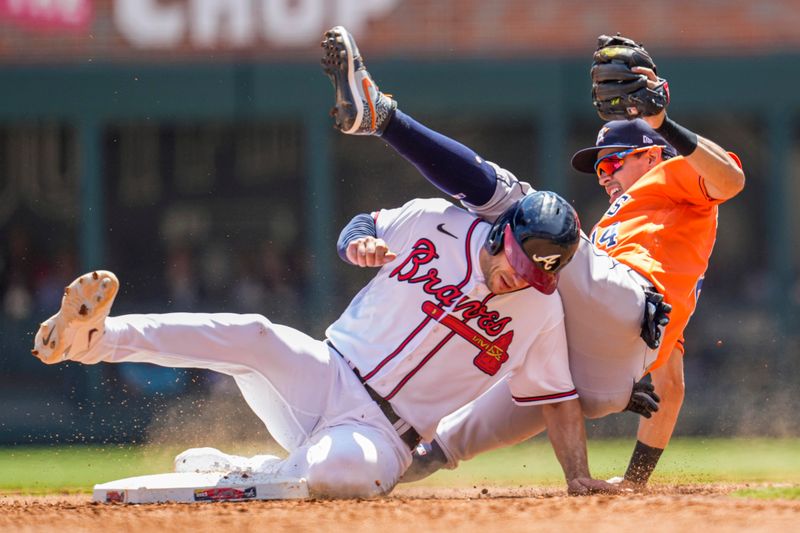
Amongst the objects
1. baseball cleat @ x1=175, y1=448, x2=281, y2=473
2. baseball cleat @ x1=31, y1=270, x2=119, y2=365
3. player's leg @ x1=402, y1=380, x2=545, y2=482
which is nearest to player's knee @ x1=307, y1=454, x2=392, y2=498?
baseball cleat @ x1=175, y1=448, x2=281, y2=473

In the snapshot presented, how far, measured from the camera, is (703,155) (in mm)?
4000

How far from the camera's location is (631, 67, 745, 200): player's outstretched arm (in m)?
3.94

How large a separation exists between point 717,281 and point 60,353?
931cm

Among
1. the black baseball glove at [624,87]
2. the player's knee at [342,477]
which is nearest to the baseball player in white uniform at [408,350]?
the player's knee at [342,477]

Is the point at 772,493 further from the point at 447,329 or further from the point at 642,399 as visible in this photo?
the point at 447,329

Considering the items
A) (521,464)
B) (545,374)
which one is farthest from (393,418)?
(521,464)

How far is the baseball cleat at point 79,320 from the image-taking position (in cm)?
343

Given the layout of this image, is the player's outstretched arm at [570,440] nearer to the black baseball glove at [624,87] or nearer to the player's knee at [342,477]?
the player's knee at [342,477]

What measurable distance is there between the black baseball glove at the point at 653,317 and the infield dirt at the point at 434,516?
1.91ft

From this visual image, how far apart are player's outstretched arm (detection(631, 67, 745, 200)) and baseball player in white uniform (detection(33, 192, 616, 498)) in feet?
1.79

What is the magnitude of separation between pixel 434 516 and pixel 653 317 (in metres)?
1.14

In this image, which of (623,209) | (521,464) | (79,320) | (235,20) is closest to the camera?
(79,320)

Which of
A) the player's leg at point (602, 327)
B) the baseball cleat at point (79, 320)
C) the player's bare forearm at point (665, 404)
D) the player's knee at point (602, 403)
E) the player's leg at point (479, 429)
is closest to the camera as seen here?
the baseball cleat at point (79, 320)

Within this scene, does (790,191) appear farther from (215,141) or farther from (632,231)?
(632,231)
